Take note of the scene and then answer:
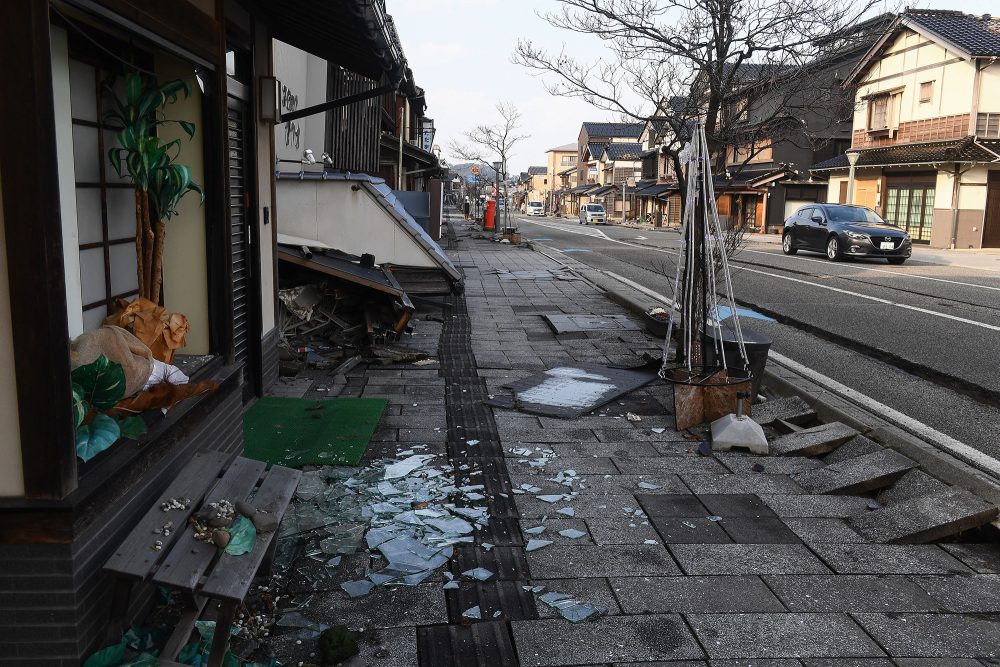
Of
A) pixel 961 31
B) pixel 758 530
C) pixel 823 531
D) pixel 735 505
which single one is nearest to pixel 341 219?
pixel 735 505

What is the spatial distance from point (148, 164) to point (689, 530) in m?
3.37

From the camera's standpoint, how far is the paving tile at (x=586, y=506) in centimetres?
480

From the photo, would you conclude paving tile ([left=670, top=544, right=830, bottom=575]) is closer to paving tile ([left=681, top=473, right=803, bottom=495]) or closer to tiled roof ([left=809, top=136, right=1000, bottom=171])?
paving tile ([left=681, top=473, right=803, bottom=495])

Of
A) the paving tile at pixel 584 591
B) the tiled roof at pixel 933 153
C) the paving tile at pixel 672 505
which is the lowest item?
the paving tile at pixel 584 591

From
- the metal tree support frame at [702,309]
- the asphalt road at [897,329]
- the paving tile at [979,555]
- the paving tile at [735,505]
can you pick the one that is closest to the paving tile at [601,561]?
the paving tile at [735,505]

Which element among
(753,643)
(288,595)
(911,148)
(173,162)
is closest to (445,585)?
(288,595)

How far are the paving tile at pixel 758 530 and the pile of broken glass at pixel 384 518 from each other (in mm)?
1351

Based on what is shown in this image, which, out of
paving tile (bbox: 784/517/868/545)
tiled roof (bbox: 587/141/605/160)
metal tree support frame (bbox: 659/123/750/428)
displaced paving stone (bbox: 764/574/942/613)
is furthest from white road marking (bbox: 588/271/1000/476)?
tiled roof (bbox: 587/141/605/160)

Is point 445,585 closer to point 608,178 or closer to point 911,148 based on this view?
point 911,148

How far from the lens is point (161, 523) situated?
3252mm

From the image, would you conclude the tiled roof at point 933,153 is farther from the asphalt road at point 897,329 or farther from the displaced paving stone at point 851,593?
the displaced paving stone at point 851,593

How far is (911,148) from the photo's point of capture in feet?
111

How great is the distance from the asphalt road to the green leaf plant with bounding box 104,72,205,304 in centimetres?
568

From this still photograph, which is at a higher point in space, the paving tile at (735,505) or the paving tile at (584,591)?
the paving tile at (735,505)
